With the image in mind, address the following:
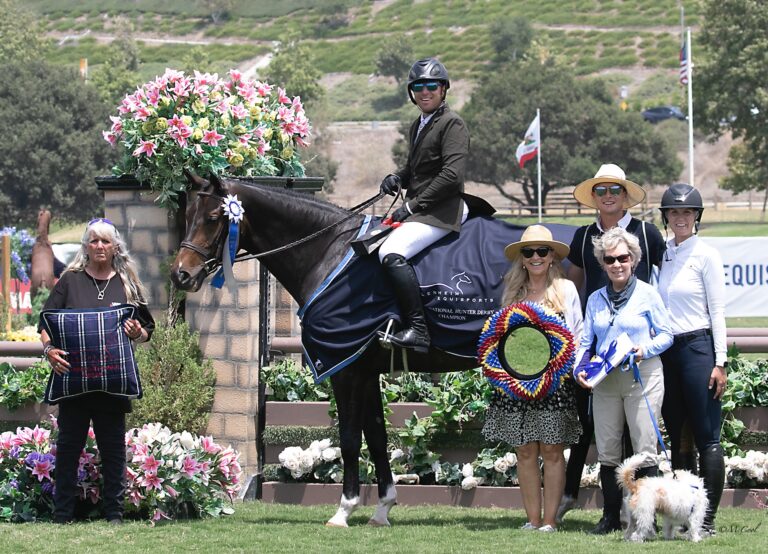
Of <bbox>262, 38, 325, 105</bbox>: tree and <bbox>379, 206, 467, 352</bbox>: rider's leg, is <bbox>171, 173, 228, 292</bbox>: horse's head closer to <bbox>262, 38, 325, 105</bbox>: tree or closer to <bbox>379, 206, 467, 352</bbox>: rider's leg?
<bbox>379, 206, 467, 352</bbox>: rider's leg

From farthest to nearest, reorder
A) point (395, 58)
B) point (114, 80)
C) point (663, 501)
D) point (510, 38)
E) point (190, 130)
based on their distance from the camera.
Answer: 1. point (510, 38)
2. point (395, 58)
3. point (114, 80)
4. point (190, 130)
5. point (663, 501)

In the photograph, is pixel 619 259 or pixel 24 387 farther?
pixel 24 387

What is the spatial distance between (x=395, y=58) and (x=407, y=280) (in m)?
106

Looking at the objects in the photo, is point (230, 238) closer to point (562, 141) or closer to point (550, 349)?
point (550, 349)

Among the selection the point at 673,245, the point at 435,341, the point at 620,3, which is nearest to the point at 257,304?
the point at 435,341

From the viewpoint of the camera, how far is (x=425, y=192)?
299 inches

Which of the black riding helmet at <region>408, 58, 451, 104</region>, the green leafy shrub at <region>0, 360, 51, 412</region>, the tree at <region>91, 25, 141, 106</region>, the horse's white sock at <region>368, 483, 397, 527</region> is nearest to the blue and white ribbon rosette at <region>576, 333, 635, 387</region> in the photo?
the horse's white sock at <region>368, 483, 397, 527</region>

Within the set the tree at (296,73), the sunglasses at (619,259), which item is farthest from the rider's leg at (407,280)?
the tree at (296,73)

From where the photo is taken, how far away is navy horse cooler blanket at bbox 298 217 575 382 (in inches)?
298

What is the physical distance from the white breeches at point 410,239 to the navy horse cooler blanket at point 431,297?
0.09 metres

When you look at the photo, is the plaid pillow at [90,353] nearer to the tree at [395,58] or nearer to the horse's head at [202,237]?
the horse's head at [202,237]

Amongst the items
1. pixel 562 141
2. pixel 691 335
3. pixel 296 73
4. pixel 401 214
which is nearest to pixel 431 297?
pixel 401 214

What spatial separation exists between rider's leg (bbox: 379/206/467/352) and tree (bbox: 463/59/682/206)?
62.1m

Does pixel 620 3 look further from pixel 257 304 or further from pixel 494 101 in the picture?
pixel 257 304
